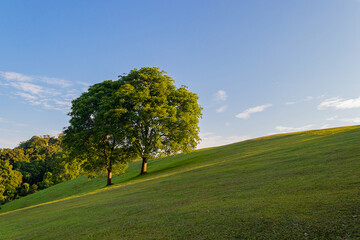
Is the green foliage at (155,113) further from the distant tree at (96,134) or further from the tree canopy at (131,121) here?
the distant tree at (96,134)

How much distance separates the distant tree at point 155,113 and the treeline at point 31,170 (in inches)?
1676

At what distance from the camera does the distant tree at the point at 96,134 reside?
102 feet

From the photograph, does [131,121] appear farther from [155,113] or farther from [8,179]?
[8,179]

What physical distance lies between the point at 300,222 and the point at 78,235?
8007mm

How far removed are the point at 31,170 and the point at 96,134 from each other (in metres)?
69.3

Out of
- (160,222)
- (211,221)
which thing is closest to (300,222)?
(211,221)

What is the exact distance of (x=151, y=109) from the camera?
30.8 m

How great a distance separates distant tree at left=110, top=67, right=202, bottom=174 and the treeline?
140 feet

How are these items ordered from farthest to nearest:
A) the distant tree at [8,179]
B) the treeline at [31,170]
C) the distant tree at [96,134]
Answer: the treeline at [31,170], the distant tree at [8,179], the distant tree at [96,134]

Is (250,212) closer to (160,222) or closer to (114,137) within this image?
(160,222)

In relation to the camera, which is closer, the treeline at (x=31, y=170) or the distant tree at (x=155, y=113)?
the distant tree at (x=155, y=113)

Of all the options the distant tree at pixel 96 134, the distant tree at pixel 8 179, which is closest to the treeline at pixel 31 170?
the distant tree at pixel 8 179

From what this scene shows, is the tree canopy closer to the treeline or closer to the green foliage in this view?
the green foliage

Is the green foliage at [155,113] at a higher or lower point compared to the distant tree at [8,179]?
higher
